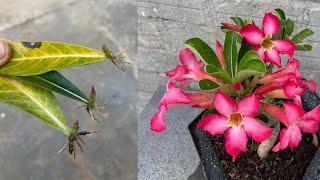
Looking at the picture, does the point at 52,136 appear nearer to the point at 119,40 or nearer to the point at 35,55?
the point at 119,40

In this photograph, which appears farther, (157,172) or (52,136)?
(52,136)

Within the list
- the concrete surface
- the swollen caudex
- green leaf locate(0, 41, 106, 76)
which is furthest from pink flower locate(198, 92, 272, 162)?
the concrete surface

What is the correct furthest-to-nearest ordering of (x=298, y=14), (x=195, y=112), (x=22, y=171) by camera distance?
(x=22, y=171)
(x=195, y=112)
(x=298, y=14)

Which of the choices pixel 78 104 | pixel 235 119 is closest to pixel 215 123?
pixel 235 119

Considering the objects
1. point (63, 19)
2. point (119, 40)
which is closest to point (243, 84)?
point (119, 40)

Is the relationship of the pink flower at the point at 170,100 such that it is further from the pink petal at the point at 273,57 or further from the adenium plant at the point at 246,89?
the pink petal at the point at 273,57

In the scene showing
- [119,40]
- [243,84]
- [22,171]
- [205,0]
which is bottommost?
[22,171]

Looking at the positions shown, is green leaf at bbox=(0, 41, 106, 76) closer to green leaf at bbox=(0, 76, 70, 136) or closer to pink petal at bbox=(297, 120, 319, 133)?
green leaf at bbox=(0, 76, 70, 136)
